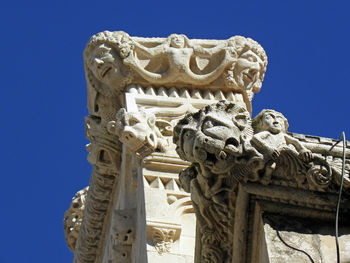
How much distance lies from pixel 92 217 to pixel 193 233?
11.7 ft

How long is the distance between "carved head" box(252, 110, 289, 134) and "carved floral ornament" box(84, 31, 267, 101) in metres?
5.65

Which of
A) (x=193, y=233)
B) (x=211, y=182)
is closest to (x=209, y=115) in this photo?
(x=211, y=182)

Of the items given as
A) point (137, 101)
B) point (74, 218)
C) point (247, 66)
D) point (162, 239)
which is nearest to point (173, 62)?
point (137, 101)

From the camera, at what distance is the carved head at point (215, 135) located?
381 inches

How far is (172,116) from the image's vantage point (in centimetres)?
1529

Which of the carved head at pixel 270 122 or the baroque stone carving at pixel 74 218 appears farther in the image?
the baroque stone carving at pixel 74 218

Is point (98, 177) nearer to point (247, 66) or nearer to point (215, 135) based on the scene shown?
point (247, 66)

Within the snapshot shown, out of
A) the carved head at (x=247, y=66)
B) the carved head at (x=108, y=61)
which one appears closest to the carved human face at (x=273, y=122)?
the carved head at (x=247, y=66)

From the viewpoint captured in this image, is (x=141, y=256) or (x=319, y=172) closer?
(x=319, y=172)

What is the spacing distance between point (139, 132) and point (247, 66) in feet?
7.35

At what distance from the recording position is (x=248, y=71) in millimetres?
16094

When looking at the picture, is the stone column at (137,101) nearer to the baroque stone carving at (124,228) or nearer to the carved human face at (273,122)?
the baroque stone carving at (124,228)

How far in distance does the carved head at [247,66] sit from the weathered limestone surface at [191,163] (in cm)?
1

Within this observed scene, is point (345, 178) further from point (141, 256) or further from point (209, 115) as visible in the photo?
point (141, 256)
